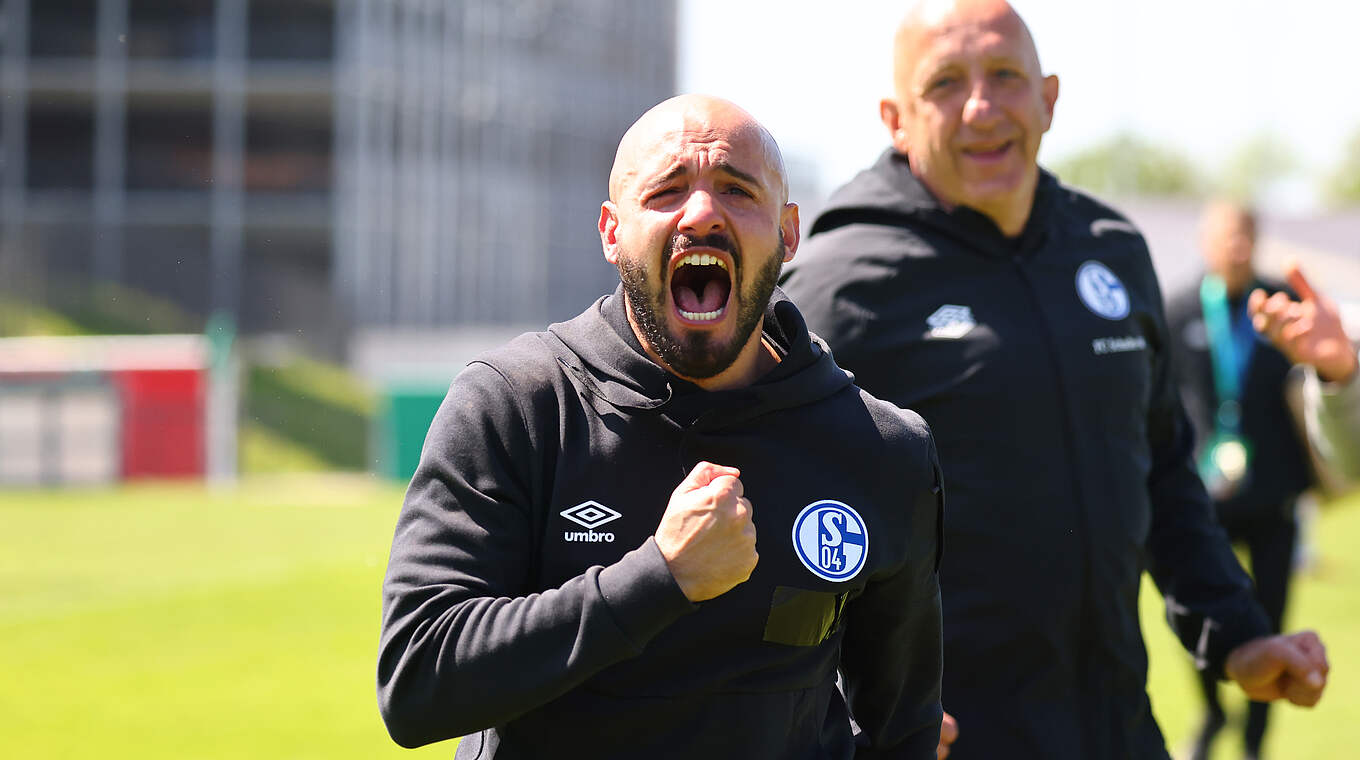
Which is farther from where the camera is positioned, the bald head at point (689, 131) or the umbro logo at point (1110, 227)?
the umbro logo at point (1110, 227)

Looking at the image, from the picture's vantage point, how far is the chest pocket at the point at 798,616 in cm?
250

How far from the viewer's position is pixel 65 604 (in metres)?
13.3

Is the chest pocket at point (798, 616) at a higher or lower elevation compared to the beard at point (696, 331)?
lower

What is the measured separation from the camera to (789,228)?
2650mm

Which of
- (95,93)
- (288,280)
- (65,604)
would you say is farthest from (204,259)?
(65,604)

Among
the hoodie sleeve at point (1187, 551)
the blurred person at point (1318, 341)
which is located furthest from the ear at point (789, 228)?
the blurred person at point (1318, 341)

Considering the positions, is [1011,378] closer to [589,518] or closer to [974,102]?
[974,102]

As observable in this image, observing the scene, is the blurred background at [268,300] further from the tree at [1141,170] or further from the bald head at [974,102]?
the tree at [1141,170]

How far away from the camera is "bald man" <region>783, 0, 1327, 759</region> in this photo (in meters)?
3.54

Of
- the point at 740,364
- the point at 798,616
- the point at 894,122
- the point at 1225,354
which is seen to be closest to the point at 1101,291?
the point at 894,122

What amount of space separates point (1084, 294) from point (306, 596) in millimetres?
10996

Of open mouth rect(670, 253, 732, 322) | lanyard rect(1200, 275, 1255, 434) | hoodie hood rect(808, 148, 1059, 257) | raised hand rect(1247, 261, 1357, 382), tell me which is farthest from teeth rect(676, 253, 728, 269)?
lanyard rect(1200, 275, 1255, 434)

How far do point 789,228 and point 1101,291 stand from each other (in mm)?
1372

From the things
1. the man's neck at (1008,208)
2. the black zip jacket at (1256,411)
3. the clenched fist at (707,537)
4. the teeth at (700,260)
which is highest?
the teeth at (700,260)
